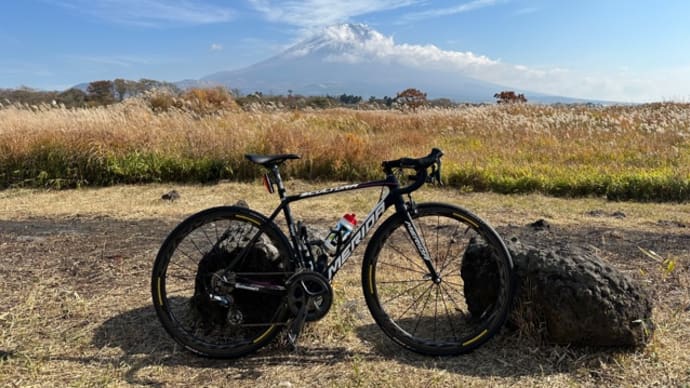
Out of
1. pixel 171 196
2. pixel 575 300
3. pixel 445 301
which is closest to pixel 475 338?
pixel 575 300

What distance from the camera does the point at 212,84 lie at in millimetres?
18016

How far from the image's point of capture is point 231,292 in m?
2.75

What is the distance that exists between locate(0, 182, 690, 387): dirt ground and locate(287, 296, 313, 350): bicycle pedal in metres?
0.14

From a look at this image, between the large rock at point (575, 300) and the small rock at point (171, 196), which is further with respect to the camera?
the small rock at point (171, 196)

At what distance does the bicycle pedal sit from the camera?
2.63m

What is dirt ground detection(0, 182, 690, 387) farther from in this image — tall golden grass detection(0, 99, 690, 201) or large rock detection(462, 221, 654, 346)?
tall golden grass detection(0, 99, 690, 201)

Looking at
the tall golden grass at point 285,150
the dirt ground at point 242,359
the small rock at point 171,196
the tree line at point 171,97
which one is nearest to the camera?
the dirt ground at point 242,359

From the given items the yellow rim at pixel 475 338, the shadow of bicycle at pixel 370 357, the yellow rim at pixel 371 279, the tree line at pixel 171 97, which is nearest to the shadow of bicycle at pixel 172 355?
the shadow of bicycle at pixel 370 357

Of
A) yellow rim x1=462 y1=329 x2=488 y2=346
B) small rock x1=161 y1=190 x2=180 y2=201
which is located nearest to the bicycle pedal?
yellow rim x1=462 y1=329 x2=488 y2=346

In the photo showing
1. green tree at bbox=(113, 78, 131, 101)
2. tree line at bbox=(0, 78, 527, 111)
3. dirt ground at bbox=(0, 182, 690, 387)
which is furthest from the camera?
green tree at bbox=(113, 78, 131, 101)

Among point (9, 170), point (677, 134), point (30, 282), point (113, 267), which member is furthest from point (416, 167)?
point (677, 134)

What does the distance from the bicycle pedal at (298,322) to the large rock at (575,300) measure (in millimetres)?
1063

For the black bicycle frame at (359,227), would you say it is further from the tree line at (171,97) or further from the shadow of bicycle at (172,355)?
the tree line at (171,97)

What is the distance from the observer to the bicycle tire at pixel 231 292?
2.64 meters
